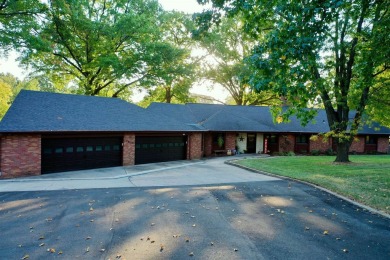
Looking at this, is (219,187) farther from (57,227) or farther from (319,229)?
(57,227)

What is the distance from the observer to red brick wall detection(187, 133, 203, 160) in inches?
855

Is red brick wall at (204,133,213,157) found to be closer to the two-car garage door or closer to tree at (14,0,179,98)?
the two-car garage door

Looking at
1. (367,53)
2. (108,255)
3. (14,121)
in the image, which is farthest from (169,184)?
(367,53)

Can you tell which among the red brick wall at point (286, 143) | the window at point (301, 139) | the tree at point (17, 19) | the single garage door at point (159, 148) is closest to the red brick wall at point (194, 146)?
the single garage door at point (159, 148)

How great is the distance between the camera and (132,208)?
26.9ft

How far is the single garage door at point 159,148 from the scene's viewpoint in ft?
60.6

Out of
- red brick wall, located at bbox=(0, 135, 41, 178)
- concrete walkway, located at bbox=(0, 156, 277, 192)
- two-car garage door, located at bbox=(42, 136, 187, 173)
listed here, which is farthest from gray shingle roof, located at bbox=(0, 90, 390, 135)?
concrete walkway, located at bbox=(0, 156, 277, 192)

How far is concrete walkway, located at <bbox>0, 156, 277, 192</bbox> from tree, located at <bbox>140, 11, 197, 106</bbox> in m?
14.9

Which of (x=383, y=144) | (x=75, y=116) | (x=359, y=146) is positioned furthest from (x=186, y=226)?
(x=383, y=144)

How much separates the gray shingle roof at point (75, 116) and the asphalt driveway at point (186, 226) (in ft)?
16.5

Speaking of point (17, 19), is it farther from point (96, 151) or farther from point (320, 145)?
point (320, 145)

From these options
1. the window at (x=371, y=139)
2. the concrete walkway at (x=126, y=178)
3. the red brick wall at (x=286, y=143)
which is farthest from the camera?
the window at (x=371, y=139)

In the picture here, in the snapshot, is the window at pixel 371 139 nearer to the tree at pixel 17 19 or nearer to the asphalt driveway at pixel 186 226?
the asphalt driveway at pixel 186 226

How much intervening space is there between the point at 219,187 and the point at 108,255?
682 centimetres
